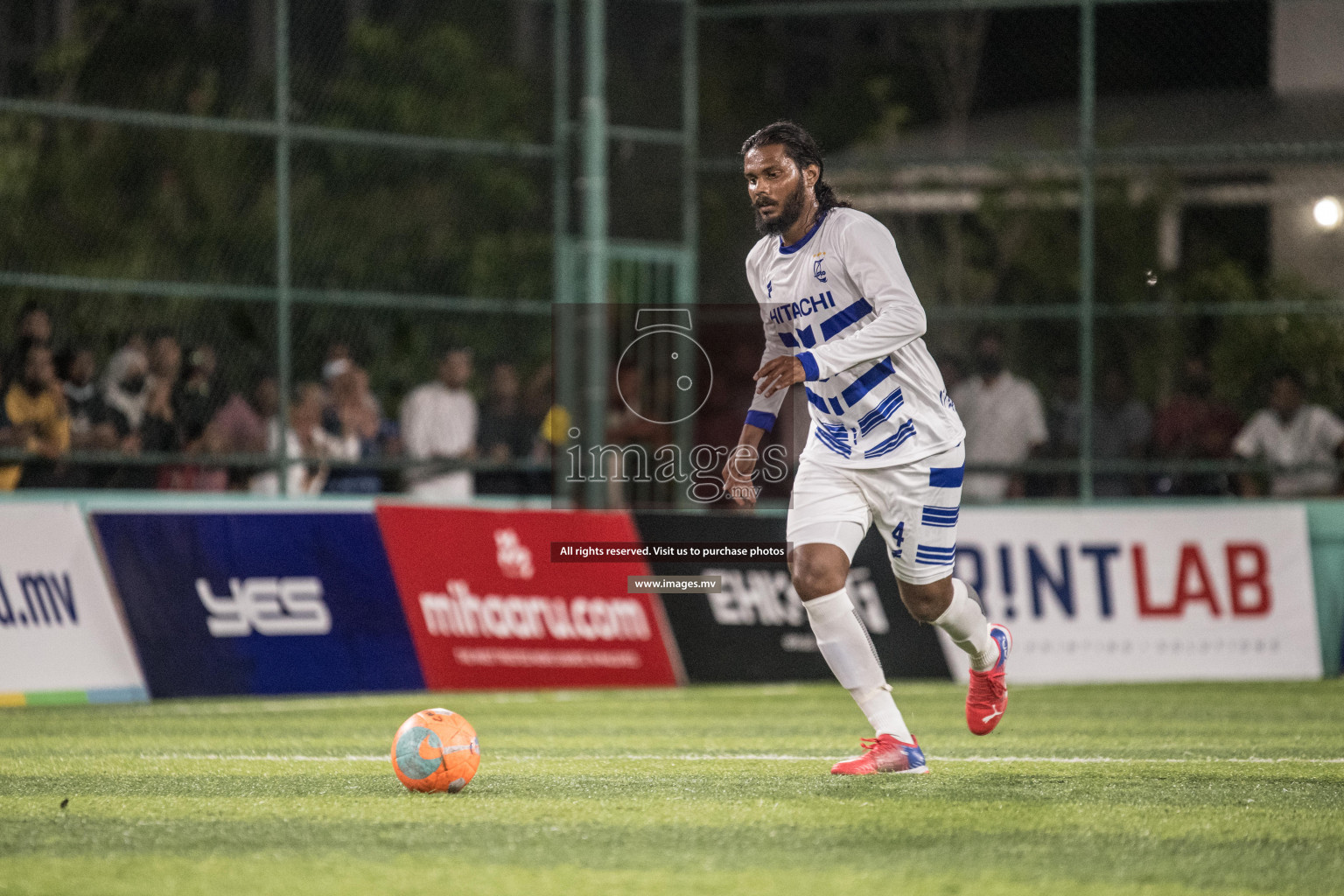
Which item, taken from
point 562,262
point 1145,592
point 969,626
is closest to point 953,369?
point 1145,592

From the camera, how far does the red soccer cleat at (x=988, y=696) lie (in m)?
7.62

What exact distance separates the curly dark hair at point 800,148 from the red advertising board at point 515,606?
225 inches

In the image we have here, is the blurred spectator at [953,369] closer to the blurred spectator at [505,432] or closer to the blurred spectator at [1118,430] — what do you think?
the blurred spectator at [1118,430]

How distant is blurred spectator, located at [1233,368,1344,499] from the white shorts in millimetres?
7316

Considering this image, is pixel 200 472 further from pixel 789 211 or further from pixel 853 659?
pixel 853 659

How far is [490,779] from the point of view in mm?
6883

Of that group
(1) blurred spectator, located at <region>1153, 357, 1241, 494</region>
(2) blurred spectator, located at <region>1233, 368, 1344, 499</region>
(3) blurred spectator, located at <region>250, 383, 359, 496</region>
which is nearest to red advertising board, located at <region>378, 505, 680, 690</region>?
(3) blurred spectator, located at <region>250, 383, 359, 496</region>

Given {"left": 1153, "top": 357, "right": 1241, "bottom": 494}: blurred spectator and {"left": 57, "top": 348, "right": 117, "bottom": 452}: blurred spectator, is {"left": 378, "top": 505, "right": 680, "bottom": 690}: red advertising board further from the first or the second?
{"left": 1153, "top": 357, "right": 1241, "bottom": 494}: blurred spectator

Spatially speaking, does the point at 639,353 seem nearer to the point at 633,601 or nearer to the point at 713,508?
the point at 713,508

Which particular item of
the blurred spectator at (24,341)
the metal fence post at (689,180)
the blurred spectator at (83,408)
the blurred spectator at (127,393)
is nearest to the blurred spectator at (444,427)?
the metal fence post at (689,180)

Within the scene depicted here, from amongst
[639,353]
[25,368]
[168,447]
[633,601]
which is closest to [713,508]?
[633,601]

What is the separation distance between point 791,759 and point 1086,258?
24.6 feet

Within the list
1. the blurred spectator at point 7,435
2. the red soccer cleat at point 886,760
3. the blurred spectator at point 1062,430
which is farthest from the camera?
the blurred spectator at point 1062,430

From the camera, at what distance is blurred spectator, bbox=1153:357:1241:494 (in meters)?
13.9
